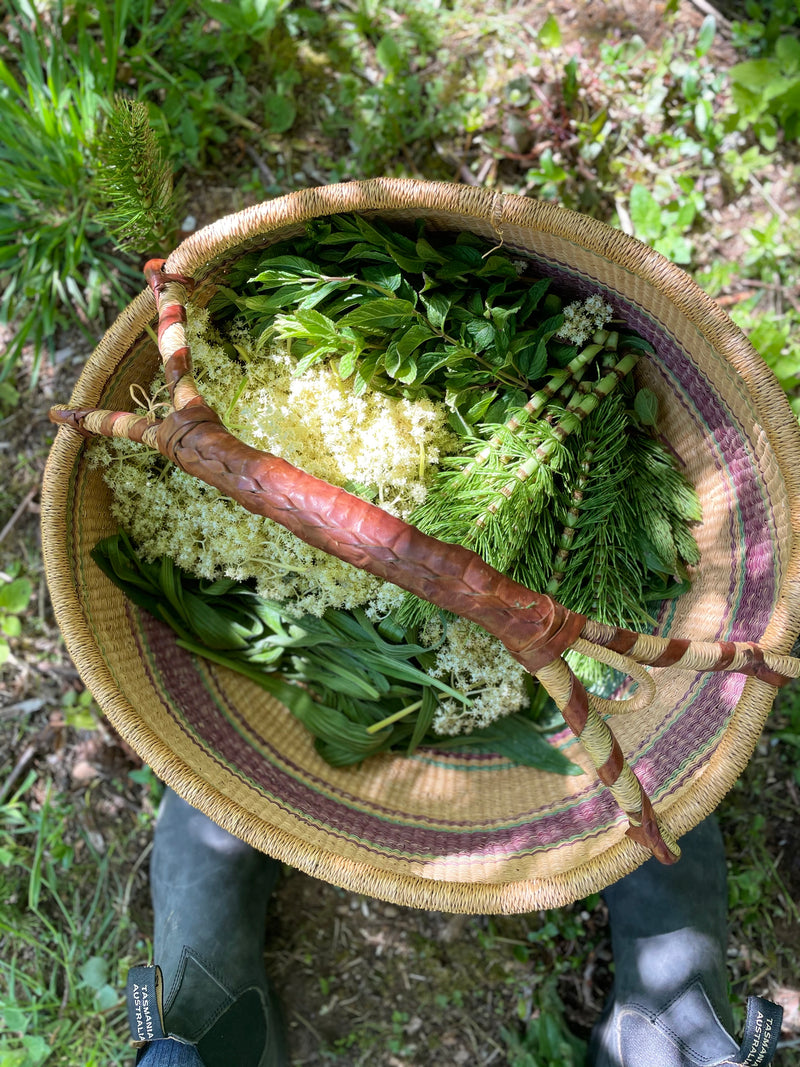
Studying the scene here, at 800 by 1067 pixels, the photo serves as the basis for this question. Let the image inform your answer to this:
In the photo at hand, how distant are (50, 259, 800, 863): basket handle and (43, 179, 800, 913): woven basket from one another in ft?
0.17

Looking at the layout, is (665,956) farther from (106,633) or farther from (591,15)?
(591,15)

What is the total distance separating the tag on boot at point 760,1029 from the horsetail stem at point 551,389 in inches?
43.0

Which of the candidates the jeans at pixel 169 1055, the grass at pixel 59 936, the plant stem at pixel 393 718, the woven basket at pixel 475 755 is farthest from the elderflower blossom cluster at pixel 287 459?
the jeans at pixel 169 1055

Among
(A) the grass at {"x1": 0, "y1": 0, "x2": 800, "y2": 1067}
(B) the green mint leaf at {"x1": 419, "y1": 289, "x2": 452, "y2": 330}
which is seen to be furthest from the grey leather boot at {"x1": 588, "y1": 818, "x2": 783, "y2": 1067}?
(B) the green mint leaf at {"x1": 419, "y1": 289, "x2": 452, "y2": 330}

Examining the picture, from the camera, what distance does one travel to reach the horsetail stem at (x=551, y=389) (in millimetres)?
1377

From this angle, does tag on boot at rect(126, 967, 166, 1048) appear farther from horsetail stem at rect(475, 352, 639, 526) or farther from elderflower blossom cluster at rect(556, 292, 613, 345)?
elderflower blossom cluster at rect(556, 292, 613, 345)

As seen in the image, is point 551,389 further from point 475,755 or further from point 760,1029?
point 760,1029

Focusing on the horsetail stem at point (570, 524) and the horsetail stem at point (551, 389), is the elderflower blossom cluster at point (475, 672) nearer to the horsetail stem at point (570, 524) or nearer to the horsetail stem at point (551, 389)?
the horsetail stem at point (570, 524)

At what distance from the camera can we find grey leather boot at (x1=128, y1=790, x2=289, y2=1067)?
1619 mm

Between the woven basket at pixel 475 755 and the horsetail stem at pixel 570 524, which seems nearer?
the woven basket at pixel 475 755

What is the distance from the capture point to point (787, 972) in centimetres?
170

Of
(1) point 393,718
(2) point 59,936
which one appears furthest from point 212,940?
(1) point 393,718

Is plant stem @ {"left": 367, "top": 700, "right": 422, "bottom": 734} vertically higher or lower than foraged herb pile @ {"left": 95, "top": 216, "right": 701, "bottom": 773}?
lower

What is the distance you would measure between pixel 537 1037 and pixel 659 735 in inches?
31.7
